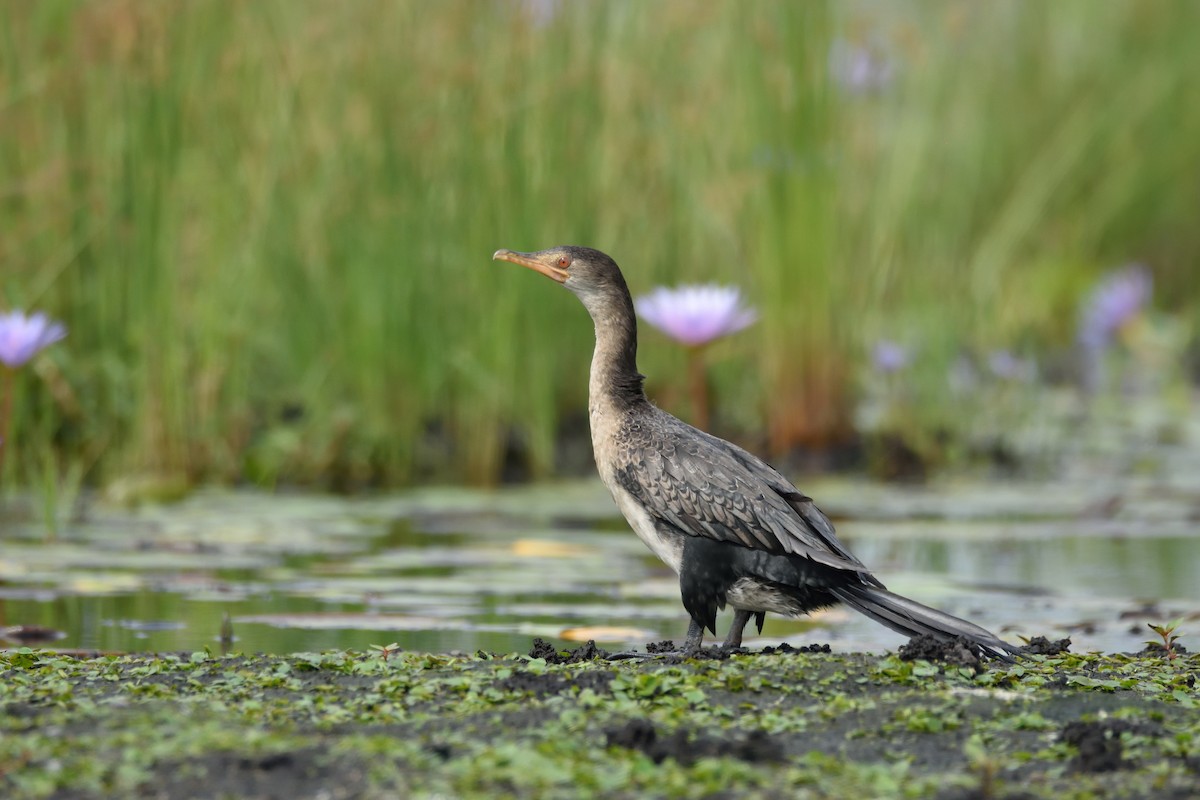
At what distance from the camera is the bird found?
4535mm

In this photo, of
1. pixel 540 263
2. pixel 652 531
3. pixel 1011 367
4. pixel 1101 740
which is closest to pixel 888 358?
pixel 1011 367

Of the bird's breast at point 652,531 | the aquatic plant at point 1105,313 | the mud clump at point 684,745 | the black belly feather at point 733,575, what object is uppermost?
the aquatic plant at point 1105,313

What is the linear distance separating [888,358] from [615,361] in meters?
4.81

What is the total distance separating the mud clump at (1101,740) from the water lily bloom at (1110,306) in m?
9.06

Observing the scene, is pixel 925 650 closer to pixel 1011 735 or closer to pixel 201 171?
pixel 1011 735

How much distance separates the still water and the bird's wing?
72 centimetres

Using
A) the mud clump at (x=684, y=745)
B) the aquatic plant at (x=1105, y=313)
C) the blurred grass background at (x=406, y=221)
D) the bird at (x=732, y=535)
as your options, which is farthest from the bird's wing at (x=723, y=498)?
the aquatic plant at (x=1105, y=313)

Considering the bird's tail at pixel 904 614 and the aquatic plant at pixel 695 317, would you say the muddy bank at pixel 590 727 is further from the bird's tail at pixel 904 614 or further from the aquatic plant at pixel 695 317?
the aquatic plant at pixel 695 317

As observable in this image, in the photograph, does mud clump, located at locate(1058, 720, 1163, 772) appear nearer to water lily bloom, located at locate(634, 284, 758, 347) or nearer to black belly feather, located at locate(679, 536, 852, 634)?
black belly feather, located at locate(679, 536, 852, 634)

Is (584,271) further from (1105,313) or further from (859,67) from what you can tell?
(1105,313)

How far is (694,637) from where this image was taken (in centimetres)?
462

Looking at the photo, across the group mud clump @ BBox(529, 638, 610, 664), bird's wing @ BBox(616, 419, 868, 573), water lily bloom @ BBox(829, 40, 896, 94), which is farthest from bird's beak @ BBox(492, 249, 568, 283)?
water lily bloom @ BBox(829, 40, 896, 94)

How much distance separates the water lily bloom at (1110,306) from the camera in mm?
12523

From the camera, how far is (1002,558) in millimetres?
7055
